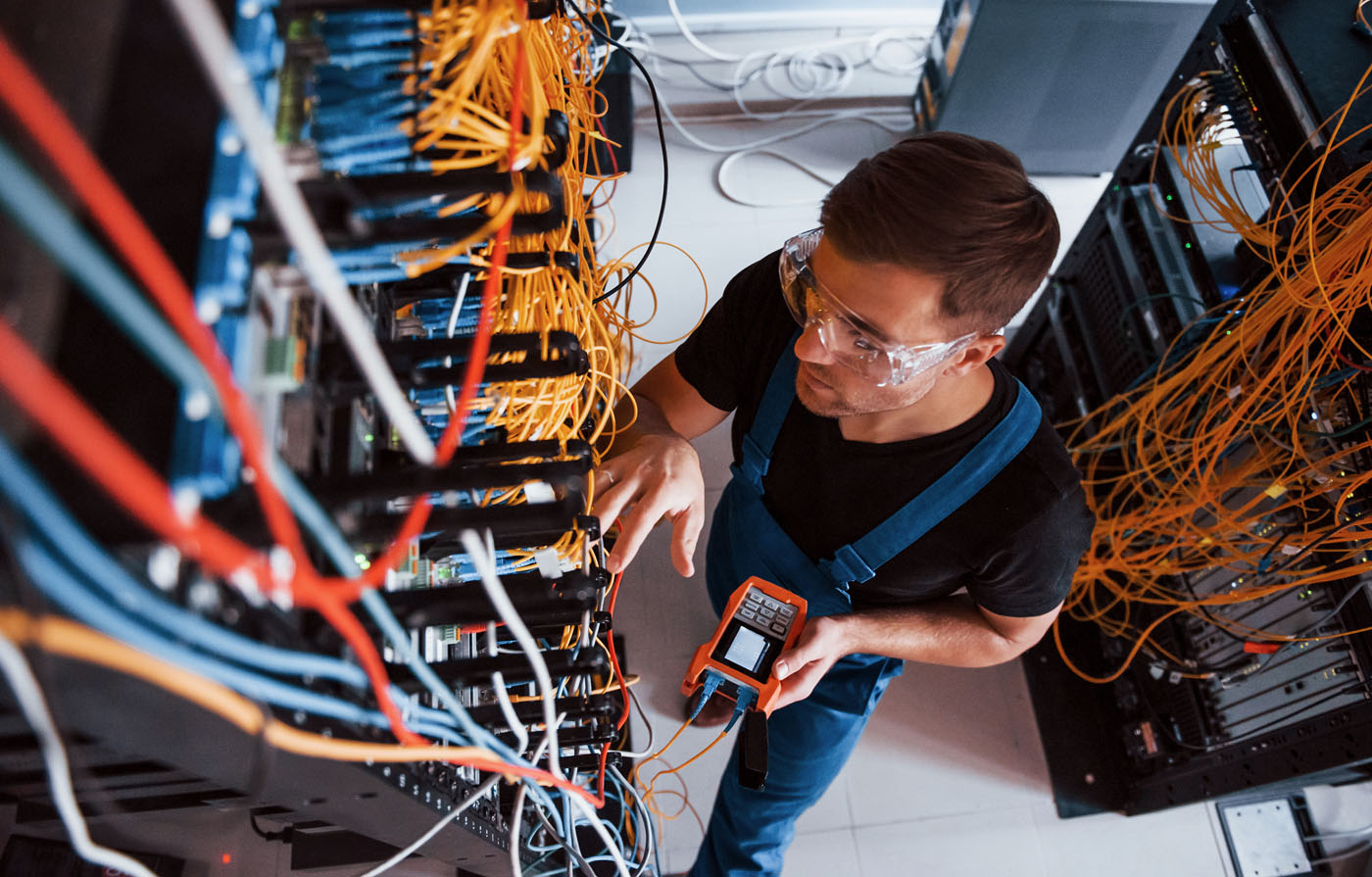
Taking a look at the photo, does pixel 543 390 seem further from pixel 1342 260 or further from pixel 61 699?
pixel 1342 260

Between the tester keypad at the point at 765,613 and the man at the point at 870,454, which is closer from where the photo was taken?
the man at the point at 870,454

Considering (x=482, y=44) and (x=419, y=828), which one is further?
(x=419, y=828)

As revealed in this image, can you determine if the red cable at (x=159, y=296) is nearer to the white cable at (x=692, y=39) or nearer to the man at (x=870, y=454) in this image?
the man at (x=870, y=454)

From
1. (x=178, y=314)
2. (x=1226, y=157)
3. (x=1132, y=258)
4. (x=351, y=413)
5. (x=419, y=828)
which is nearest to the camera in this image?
(x=178, y=314)

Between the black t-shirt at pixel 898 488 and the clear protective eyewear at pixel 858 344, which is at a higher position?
the clear protective eyewear at pixel 858 344

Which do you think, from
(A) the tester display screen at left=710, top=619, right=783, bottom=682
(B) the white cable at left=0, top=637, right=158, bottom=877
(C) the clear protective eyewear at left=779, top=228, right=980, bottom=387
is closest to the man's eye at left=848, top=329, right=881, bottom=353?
(C) the clear protective eyewear at left=779, top=228, right=980, bottom=387

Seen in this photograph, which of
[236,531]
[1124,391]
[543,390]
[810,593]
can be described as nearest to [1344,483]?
[1124,391]

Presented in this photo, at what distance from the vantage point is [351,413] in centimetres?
62

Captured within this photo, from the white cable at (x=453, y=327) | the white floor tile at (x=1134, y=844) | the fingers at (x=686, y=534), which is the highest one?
the white cable at (x=453, y=327)

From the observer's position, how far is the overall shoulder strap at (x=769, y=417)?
138 cm

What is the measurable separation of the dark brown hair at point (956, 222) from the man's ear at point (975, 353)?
2 centimetres

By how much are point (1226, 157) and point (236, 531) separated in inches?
75.1

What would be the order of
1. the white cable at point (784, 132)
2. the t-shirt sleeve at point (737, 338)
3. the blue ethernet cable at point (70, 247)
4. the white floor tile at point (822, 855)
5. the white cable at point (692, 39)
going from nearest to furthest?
the blue ethernet cable at point (70, 247) < the t-shirt sleeve at point (737, 338) < the white floor tile at point (822, 855) < the white cable at point (784, 132) < the white cable at point (692, 39)

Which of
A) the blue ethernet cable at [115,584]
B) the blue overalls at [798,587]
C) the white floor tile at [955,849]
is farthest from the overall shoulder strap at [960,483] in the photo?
the white floor tile at [955,849]
